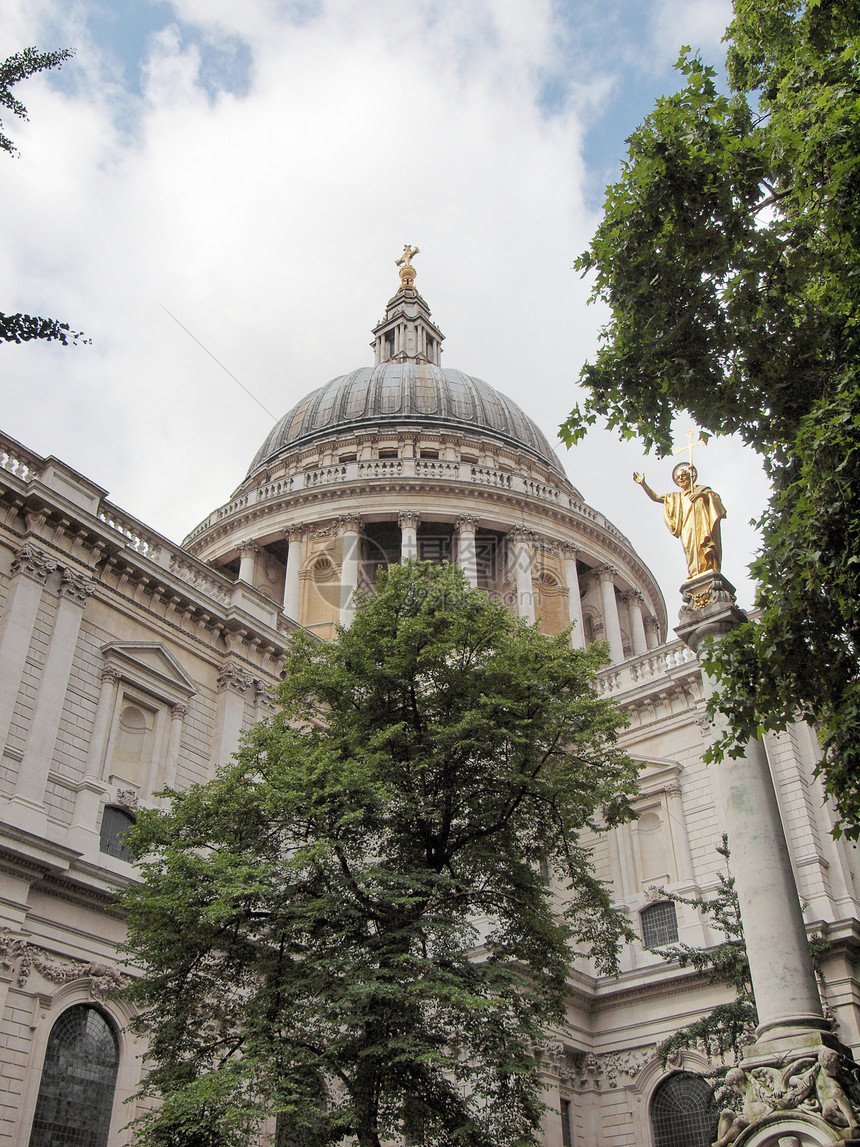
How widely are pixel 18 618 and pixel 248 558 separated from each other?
30458 millimetres

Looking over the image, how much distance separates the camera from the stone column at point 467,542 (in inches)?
1889

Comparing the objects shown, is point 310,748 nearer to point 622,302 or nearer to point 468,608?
point 468,608

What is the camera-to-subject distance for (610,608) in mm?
52031

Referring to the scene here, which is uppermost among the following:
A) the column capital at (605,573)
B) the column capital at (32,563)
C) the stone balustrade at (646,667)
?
the column capital at (605,573)

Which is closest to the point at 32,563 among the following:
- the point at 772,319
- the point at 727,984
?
the point at 772,319

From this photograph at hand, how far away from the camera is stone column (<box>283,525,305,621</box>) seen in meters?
47.0

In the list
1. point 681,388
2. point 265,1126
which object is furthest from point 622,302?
point 265,1126

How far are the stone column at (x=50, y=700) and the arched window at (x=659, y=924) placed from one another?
51.7 ft

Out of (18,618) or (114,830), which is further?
(114,830)

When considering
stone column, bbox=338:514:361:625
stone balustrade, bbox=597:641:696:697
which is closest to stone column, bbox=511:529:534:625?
stone column, bbox=338:514:361:625

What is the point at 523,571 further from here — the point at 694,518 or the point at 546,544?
the point at 694,518

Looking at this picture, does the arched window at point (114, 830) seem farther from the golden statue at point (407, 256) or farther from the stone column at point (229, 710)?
the golden statue at point (407, 256)

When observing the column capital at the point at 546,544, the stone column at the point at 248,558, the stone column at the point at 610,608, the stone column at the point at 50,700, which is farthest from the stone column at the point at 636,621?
the stone column at the point at 50,700

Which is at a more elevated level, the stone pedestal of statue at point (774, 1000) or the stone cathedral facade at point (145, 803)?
the stone cathedral facade at point (145, 803)
